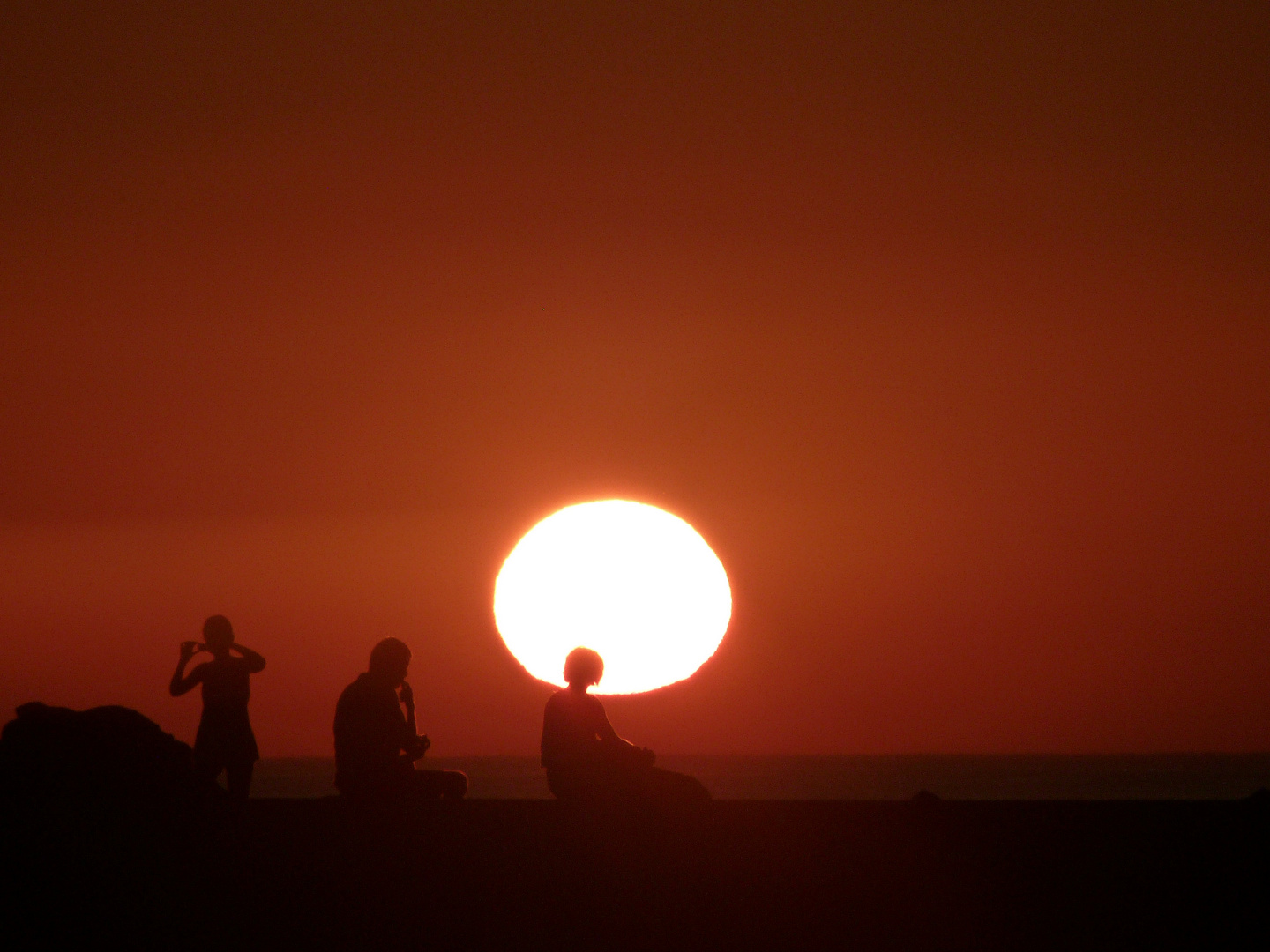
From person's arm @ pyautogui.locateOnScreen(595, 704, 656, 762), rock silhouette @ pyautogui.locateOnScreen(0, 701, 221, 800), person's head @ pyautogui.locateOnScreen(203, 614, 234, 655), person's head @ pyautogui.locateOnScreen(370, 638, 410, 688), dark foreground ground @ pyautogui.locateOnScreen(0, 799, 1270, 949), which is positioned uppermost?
person's head @ pyautogui.locateOnScreen(203, 614, 234, 655)

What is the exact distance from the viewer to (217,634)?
355 inches

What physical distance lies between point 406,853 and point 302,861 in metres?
0.53

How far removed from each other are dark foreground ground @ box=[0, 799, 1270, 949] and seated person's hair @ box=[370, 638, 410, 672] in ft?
3.72

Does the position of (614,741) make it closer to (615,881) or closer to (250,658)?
(615,881)

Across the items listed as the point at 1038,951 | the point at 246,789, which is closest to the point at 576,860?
the point at 1038,951

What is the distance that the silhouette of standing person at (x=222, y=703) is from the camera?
352 inches

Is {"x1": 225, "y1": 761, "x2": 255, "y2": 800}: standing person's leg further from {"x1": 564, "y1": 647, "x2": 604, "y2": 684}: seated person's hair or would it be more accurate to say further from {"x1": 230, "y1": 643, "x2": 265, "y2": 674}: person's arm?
{"x1": 564, "y1": 647, "x2": 604, "y2": 684}: seated person's hair

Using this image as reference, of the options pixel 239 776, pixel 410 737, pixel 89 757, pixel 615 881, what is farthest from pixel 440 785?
pixel 615 881

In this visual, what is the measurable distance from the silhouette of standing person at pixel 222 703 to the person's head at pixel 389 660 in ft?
5.10

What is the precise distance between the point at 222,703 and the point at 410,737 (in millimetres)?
Answer: 1784

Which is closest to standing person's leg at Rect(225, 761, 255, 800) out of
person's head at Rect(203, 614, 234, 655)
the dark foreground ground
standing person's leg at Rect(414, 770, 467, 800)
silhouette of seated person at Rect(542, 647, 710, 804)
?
person's head at Rect(203, 614, 234, 655)

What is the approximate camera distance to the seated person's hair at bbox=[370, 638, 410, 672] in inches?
318

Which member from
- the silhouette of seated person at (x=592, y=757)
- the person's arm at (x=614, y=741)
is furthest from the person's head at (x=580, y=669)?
the person's arm at (x=614, y=741)

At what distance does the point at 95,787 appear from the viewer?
6074mm
